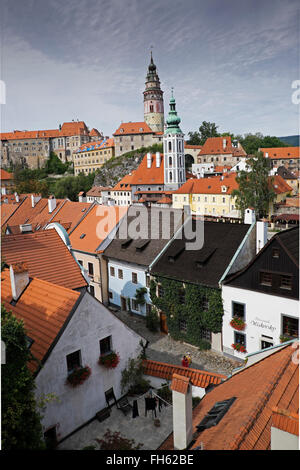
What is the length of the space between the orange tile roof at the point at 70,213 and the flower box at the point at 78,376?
20696 mm

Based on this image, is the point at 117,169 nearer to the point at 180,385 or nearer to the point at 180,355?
the point at 180,355

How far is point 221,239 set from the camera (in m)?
20.9

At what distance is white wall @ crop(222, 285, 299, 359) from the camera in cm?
1622

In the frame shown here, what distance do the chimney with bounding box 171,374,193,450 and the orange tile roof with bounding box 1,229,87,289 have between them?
9.47 m

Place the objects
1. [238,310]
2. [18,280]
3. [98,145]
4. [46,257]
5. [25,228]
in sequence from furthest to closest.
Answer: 1. [98,145]
2. [25,228]
3. [238,310]
4. [46,257]
5. [18,280]

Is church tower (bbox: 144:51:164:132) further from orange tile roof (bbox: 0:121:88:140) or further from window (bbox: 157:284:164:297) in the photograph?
window (bbox: 157:284:164:297)

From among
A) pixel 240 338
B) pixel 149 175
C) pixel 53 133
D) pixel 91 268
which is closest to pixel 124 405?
pixel 240 338

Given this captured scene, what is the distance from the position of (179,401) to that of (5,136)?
15078cm

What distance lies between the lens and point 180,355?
63.3ft

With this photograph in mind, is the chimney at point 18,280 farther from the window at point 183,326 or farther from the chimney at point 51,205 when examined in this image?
the chimney at point 51,205

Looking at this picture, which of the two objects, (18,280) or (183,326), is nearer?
(18,280)

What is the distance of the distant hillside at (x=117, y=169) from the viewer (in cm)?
10238

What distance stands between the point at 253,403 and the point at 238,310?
10910mm
